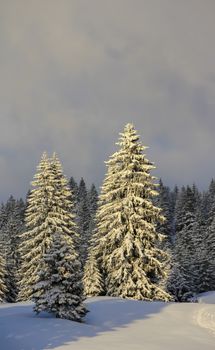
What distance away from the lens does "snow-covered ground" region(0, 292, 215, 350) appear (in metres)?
13.9

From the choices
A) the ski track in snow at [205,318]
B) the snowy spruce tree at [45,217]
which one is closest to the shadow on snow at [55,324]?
the ski track in snow at [205,318]

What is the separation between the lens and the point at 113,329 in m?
16.9

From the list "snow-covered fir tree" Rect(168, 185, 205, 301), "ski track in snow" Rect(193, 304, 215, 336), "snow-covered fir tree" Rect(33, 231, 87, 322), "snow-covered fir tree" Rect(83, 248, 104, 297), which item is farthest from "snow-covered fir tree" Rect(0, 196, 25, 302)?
"snow-covered fir tree" Rect(33, 231, 87, 322)

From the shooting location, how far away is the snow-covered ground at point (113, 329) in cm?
1395

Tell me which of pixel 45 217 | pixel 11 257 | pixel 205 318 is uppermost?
pixel 11 257

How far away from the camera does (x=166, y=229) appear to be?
10925 cm

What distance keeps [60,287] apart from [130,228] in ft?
43.4

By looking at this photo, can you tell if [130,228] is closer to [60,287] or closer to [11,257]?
[60,287]

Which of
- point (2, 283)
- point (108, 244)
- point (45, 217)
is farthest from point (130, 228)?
point (2, 283)

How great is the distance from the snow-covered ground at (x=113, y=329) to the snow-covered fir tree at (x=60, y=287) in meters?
0.48

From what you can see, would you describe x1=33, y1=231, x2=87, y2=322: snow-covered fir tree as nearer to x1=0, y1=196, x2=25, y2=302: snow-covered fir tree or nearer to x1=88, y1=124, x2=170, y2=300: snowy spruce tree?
x1=88, y1=124, x2=170, y2=300: snowy spruce tree

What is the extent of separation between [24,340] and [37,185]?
25.0 metres

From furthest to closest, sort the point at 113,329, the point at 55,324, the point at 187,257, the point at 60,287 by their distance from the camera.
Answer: the point at 187,257 → the point at 60,287 → the point at 113,329 → the point at 55,324

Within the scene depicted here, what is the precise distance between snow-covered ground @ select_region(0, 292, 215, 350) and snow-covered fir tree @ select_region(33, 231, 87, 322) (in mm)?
480
